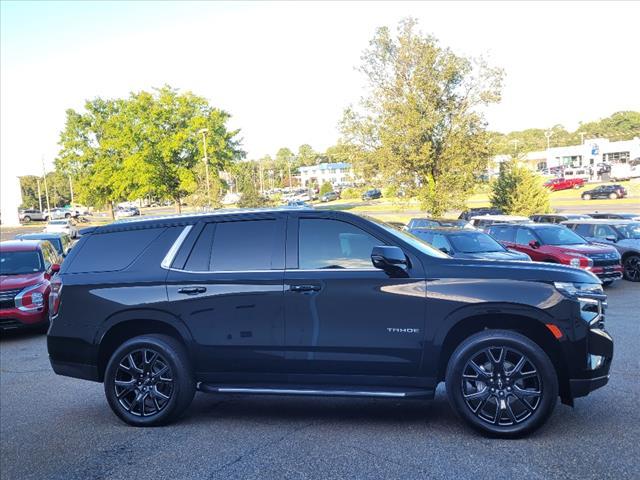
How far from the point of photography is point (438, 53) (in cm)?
2484

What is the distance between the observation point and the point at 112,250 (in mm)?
5426

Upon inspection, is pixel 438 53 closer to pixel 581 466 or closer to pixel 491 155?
pixel 491 155

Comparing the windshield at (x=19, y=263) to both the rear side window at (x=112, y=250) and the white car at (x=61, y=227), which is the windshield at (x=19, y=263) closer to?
the rear side window at (x=112, y=250)

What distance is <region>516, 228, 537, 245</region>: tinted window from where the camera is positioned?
14.6 meters

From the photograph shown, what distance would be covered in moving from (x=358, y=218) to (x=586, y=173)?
77.7m

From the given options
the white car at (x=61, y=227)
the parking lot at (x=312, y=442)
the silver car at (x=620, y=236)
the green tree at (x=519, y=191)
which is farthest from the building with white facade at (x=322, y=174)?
the parking lot at (x=312, y=442)

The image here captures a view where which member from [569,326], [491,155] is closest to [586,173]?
[491,155]

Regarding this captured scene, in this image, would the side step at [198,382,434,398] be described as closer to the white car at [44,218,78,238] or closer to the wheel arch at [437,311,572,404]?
the wheel arch at [437,311,572,404]

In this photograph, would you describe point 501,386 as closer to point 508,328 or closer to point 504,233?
point 508,328

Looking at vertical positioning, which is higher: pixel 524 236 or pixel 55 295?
pixel 55 295

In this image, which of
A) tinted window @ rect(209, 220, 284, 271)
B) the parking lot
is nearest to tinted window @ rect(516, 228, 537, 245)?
the parking lot

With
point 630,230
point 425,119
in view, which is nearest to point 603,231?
point 630,230

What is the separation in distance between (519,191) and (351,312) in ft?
87.8

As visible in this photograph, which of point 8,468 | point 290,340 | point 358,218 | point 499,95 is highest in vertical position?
point 499,95
